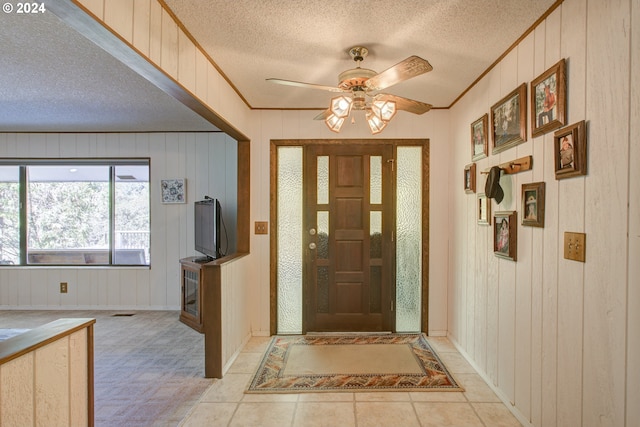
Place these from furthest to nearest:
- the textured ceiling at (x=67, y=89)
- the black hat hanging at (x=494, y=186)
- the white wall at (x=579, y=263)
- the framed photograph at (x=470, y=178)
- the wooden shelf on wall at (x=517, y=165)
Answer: the framed photograph at (x=470, y=178)
the black hat hanging at (x=494, y=186)
the textured ceiling at (x=67, y=89)
the wooden shelf on wall at (x=517, y=165)
the white wall at (x=579, y=263)

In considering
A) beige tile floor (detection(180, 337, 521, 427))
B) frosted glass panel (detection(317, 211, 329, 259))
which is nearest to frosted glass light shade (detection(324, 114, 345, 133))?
frosted glass panel (detection(317, 211, 329, 259))

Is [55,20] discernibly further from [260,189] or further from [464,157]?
[464,157]

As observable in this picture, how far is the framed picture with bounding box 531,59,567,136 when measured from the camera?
165 cm

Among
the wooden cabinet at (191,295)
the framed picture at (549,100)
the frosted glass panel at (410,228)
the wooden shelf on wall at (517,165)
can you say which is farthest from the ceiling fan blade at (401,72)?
the wooden cabinet at (191,295)

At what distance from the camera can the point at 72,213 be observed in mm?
4445

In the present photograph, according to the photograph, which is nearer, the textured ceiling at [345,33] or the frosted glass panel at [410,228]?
the textured ceiling at [345,33]

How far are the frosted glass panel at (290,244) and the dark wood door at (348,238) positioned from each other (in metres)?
0.09

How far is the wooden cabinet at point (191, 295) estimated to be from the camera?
360 centimetres

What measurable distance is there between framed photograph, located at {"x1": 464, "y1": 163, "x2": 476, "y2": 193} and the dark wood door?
2.44ft

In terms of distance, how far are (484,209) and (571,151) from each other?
3.20 ft

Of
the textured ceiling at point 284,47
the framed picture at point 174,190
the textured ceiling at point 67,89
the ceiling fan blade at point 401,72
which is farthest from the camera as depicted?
the framed picture at point 174,190

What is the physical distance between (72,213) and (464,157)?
4747mm

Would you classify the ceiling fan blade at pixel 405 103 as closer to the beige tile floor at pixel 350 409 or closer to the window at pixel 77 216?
the beige tile floor at pixel 350 409

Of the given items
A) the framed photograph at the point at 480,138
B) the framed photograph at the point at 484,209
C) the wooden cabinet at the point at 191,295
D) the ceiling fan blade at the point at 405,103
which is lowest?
the wooden cabinet at the point at 191,295
